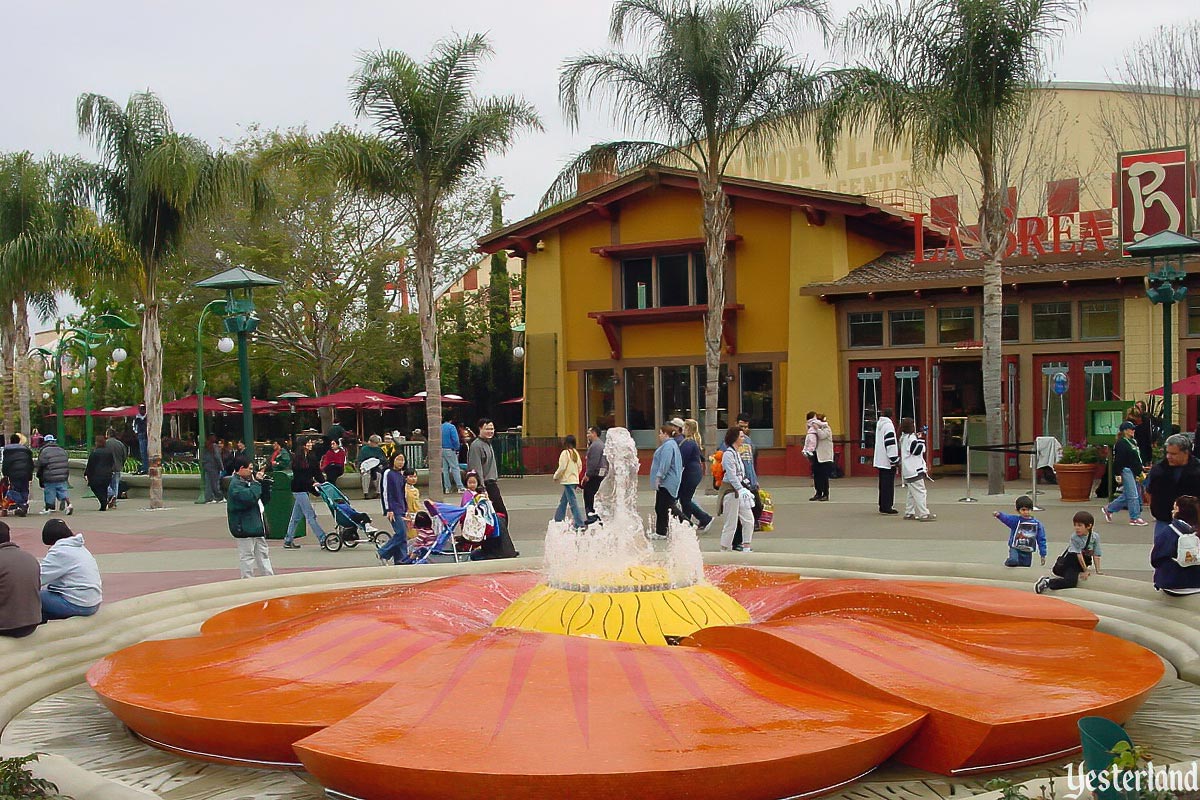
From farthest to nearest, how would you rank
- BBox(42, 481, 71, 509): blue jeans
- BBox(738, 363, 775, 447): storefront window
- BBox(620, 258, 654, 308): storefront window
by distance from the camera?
BBox(620, 258, 654, 308): storefront window → BBox(738, 363, 775, 447): storefront window → BBox(42, 481, 71, 509): blue jeans

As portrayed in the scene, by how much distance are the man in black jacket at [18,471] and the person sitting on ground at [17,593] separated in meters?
15.6

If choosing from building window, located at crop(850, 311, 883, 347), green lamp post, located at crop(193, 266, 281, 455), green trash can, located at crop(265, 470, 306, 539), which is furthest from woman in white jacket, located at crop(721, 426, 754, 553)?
building window, located at crop(850, 311, 883, 347)

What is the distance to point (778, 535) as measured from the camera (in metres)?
15.7

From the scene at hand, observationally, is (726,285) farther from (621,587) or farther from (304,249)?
(621,587)

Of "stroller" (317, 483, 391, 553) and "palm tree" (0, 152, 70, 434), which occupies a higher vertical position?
"palm tree" (0, 152, 70, 434)

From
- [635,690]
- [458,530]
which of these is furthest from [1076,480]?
[635,690]

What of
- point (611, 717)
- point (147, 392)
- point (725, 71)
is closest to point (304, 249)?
point (147, 392)

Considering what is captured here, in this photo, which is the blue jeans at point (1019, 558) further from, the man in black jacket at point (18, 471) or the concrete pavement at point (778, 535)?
the man in black jacket at point (18, 471)

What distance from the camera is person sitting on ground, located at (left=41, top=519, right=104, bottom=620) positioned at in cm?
844

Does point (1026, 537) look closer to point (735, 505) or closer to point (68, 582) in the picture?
point (735, 505)

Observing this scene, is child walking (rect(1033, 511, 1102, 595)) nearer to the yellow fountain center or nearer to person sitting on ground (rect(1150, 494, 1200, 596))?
person sitting on ground (rect(1150, 494, 1200, 596))

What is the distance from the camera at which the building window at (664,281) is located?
93.9ft

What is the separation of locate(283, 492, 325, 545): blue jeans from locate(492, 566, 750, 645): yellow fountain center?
28.4 ft

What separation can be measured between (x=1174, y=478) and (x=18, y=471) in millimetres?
20406
